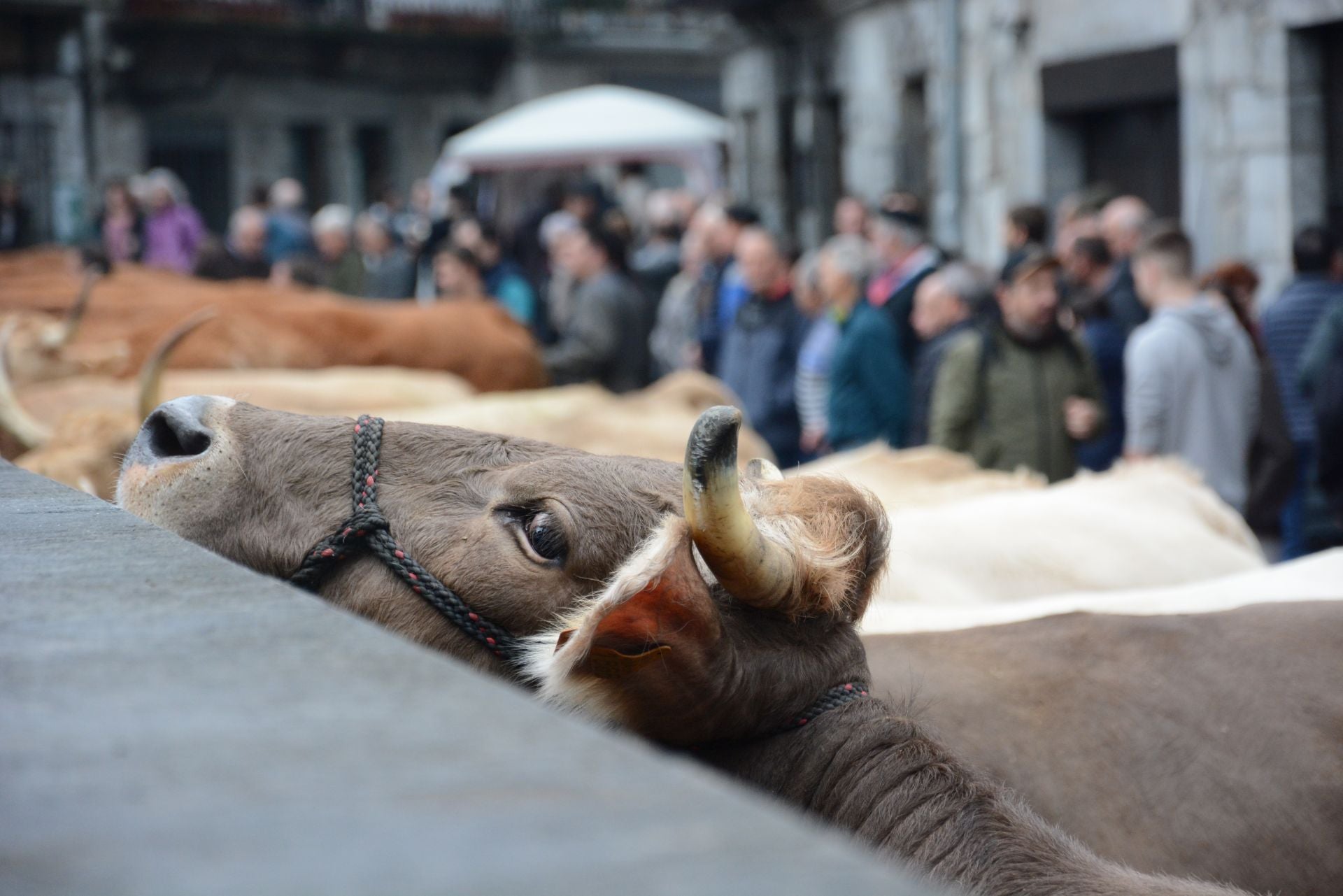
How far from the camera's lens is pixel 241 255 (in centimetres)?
1489

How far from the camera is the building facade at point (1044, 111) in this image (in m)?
9.76

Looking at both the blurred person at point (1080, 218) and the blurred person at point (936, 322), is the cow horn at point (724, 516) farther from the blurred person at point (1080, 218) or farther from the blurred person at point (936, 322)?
the blurred person at point (1080, 218)

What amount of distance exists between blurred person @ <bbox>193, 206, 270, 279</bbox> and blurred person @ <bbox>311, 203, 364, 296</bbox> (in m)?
0.54

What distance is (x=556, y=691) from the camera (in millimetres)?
1943

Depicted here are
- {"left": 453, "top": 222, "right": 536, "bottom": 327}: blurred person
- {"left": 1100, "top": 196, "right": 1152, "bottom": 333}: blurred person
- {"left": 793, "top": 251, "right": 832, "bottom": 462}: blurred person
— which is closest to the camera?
{"left": 793, "top": 251, "right": 832, "bottom": 462}: blurred person

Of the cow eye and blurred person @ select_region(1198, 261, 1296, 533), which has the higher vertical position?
the cow eye

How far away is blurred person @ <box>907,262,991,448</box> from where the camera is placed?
6945 millimetres

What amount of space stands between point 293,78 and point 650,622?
2983 centimetres

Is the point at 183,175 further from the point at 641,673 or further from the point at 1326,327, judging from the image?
the point at 641,673

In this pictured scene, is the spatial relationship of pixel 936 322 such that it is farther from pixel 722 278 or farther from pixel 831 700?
pixel 831 700

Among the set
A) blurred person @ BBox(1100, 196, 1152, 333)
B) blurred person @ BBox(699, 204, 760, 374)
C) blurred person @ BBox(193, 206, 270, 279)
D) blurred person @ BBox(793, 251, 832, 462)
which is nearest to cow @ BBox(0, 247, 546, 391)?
blurred person @ BBox(699, 204, 760, 374)

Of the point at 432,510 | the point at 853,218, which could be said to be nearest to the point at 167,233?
the point at 853,218

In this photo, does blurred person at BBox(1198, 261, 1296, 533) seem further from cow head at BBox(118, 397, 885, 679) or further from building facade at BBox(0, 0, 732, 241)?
building facade at BBox(0, 0, 732, 241)

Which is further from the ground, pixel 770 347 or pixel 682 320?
pixel 682 320
